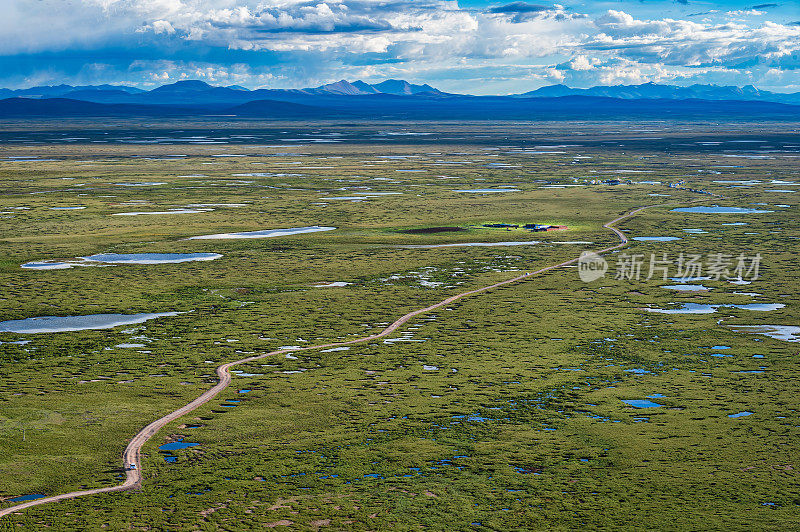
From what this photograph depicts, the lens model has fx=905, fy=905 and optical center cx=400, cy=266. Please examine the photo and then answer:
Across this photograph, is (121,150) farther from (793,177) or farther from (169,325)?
(169,325)

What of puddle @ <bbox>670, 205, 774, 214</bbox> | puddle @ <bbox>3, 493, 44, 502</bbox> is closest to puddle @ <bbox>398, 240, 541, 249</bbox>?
puddle @ <bbox>670, 205, 774, 214</bbox>

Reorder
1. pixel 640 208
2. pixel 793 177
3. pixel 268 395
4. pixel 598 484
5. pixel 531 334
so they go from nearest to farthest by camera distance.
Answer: pixel 598 484
pixel 268 395
pixel 531 334
pixel 640 208
pixel 793 177

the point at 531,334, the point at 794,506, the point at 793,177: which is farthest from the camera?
the point at 793,177

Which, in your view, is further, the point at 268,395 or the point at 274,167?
the point at 274,167

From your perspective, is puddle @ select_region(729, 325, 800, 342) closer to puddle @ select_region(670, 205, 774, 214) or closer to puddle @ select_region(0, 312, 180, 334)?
puddle @ select_region(0, 312, 180, 334)

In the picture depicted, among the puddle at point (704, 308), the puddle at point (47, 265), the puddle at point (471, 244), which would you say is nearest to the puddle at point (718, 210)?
the puddle at point (471, 244)

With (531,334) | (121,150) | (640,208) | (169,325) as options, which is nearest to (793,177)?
(640,208)
